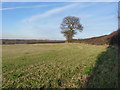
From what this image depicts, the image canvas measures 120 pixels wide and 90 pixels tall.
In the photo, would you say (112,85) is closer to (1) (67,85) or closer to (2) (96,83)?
(2) (96,83)

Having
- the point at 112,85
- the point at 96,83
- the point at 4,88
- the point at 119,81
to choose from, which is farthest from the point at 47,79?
the point at 119,81

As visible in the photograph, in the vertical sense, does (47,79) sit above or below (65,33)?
below

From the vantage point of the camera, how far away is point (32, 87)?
8.87 feet

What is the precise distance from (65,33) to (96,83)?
58.8 ft

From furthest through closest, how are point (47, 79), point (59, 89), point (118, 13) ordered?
point (118, 13)
point (47, 79)
point (59, 89)

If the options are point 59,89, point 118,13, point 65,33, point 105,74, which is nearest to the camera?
point 59,89

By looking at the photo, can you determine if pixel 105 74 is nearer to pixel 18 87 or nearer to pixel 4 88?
pixel 18 87

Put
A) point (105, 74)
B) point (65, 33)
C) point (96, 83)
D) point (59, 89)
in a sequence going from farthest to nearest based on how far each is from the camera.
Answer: point (65, 33), point (105, 74), point (96, 83), point (59, 89)

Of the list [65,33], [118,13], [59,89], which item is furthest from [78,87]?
[65,33]

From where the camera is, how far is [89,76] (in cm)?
329

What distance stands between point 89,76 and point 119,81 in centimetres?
77

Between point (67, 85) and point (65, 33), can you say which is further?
point (65, 33)

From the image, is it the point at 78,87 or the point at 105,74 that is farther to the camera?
the point at 105,74

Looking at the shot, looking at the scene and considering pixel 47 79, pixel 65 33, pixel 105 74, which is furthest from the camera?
pixel 65 33
